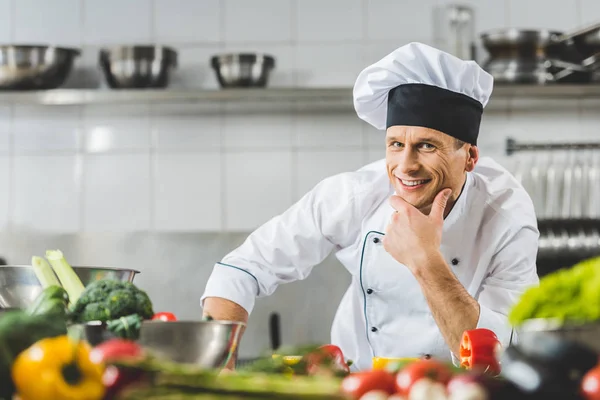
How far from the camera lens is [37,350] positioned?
2.88 ft

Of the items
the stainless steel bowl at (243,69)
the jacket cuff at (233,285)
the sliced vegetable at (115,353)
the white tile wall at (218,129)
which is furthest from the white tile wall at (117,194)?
the sliced vegetable at (115,353)

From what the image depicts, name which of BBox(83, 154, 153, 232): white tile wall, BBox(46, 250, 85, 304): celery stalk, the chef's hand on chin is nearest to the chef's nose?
the chef's hand on chin

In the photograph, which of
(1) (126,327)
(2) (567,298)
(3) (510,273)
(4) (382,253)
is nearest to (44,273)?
(1) (126,327)

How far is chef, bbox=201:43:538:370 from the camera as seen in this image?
7.07ft

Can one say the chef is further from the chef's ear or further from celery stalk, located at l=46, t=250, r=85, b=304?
celery stalk, located at l=46, t=250, r=85, b=304

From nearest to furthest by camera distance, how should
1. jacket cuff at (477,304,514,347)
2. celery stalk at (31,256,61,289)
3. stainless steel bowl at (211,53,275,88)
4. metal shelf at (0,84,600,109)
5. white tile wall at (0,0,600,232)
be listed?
celery stalk at (31,256,61,289)
jacket cuff at (477,304,514,347)
metal shelf at (0,84,600,109)
stainless steel bowl at (211,53,275,88)
white tile wall at (0,0,600,232)

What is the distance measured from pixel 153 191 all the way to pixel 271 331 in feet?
3.00

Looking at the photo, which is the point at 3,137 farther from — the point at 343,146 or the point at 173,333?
the point at 173,333

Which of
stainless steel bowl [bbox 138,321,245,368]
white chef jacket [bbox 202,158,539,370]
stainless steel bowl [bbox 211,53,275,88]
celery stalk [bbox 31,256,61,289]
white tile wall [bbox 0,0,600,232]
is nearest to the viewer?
stainless steel bowl [bbox 138,321,245,368]

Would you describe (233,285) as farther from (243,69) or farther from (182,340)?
(243,69)

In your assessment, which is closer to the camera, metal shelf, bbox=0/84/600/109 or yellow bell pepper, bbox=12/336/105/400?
yellow bell pepper, bbox=12/336/105/400

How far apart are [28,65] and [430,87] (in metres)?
1.97

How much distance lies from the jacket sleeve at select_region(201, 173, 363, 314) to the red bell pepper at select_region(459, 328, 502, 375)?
973 millimetres

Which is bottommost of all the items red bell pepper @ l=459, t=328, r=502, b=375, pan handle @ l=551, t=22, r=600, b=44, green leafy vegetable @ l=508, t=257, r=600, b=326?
red bell pepper @ l=459, t=328, r=502, b=375
